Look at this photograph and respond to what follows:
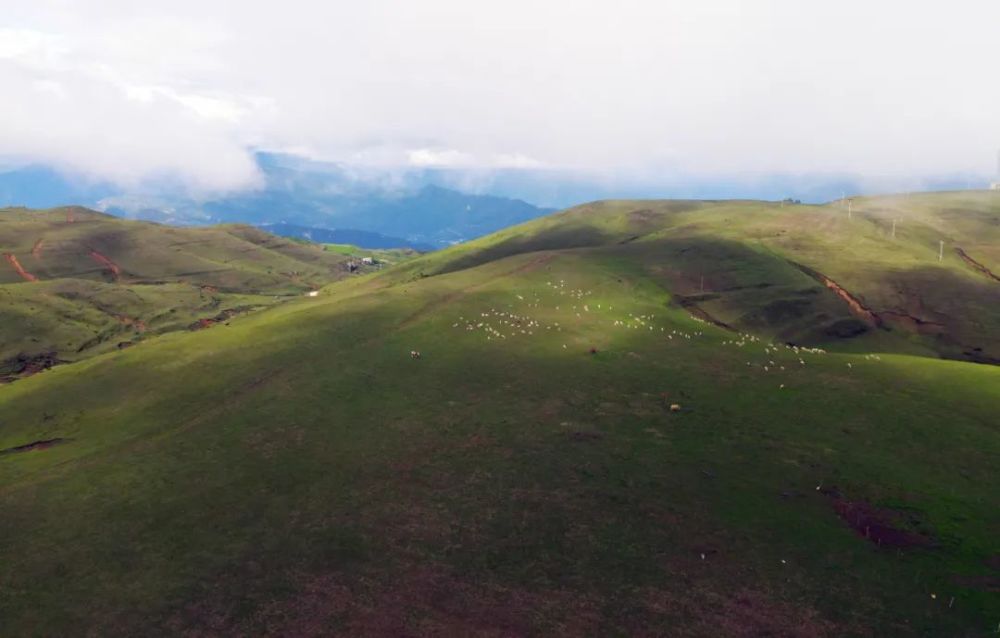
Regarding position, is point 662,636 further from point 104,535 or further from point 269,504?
point 104,535

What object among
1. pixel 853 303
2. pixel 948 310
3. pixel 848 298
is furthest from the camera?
pixel 848 298

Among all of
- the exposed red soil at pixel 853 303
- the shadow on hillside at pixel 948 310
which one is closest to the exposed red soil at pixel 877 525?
the shadow on hillside at pixel 948 310

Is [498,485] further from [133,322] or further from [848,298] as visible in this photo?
[133,322]

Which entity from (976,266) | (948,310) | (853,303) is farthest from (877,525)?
(976,266)

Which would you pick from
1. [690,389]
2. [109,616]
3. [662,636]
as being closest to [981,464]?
[690,389]

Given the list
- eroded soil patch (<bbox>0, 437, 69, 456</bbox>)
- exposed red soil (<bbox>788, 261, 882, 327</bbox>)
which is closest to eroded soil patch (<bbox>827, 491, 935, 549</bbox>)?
eroded soil patch (<bbox>0, 437, 69, 456</bbox>)

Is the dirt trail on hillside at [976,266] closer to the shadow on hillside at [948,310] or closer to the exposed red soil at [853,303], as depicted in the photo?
the shadow on hillside at [948,310]
